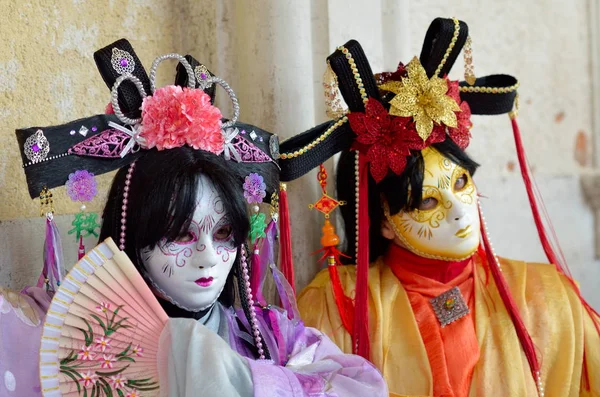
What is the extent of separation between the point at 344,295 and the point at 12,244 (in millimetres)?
803

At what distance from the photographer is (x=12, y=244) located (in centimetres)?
182

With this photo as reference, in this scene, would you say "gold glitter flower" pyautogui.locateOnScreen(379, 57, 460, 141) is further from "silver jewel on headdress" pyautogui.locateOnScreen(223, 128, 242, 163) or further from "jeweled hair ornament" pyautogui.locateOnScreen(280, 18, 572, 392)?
"silver jewel on headdress" pyautogui.locateOnScreen(223, 128, 242, 163)

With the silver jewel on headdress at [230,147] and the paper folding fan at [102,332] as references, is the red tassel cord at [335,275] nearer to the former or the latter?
the silver jewel on headdress at [230,147]

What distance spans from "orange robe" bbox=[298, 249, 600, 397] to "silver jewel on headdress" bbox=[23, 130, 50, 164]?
0.81m

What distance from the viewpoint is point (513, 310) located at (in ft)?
6.63

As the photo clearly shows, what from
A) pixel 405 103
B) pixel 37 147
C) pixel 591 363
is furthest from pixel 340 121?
pixel 591 363

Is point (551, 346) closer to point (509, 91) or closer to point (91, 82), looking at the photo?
point (509, 91)

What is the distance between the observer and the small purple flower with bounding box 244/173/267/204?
1.63 meters

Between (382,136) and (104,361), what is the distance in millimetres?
905

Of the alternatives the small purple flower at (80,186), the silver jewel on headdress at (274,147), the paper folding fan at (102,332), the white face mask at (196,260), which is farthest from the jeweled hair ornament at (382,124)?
the paper folding fan at (102,332)

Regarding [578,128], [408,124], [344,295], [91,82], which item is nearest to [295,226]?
[344,295]

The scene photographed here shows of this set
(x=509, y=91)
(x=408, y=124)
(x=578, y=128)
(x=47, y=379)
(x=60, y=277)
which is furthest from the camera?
(x=578, y=128)

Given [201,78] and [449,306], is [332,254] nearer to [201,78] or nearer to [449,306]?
[449,306]

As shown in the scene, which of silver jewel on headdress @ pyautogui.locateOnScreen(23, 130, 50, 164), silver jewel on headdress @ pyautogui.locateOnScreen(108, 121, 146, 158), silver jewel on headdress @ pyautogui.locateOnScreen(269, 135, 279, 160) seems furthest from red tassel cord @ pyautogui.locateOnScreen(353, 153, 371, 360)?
silver jewel on headdress @ pyautogui.locateOnScreen(23, 130, 50, 164)
